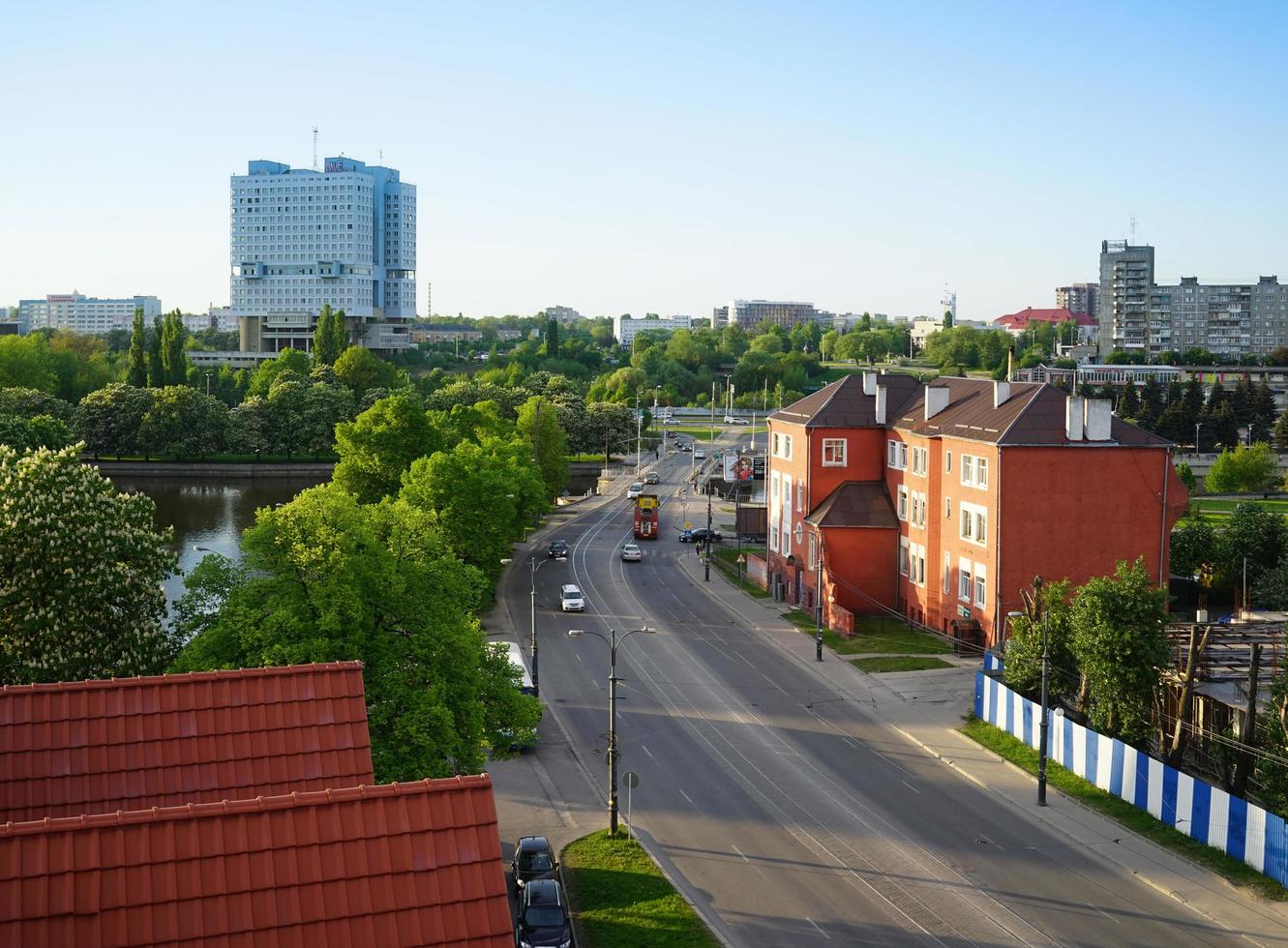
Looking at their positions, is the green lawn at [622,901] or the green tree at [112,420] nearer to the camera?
the green lawn at [622,901]

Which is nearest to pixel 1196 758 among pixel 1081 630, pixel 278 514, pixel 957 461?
pixel 1081 630

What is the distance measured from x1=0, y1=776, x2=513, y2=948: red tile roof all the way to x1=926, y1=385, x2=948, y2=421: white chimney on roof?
5340 cm

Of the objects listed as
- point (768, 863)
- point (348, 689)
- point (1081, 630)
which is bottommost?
point (768, 863)

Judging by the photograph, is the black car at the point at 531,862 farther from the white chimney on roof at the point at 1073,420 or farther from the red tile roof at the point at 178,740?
the white chimney on roof at the point at 1073,420

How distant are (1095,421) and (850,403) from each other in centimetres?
1655

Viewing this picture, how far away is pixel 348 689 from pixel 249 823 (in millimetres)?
5638

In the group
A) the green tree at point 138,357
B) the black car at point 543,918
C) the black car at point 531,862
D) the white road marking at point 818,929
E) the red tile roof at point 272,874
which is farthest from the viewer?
the green tree at point 138,357

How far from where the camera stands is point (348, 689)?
2112 centimetres

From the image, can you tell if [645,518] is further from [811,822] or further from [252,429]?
[252,429]

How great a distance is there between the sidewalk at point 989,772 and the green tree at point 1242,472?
7121 cm

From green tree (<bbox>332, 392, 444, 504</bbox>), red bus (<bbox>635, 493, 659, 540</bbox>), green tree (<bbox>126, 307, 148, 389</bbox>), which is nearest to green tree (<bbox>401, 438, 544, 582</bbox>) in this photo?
green tree (<bbox>332, 392, 444, 504</bbox>)

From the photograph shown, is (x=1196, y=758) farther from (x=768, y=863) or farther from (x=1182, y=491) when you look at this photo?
(x=1182, y=491)

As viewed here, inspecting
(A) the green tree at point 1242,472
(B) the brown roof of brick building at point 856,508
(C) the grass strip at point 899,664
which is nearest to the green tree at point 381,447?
(B) the brown roof of brick building at point 856,508

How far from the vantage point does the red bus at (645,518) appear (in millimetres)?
98312
